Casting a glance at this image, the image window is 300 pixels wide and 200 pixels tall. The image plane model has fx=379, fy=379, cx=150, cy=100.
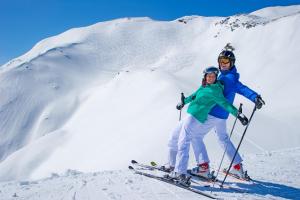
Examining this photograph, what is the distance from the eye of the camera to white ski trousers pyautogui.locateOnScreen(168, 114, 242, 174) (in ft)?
21.8

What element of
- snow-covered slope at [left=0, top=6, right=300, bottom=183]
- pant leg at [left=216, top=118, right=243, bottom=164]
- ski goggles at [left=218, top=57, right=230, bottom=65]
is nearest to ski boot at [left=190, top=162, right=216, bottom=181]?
pant leg at [left=216, top=118, right=243, bottom=164]

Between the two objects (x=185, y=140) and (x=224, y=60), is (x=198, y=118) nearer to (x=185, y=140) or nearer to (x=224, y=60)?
(x=185, y=140)

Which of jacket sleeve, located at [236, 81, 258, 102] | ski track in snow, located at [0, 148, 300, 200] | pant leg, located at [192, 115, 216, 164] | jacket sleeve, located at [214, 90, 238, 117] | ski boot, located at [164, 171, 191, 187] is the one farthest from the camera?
pant leg, located at [192, 115, 216, 164]

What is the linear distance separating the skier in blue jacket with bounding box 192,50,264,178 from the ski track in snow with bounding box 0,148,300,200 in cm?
50

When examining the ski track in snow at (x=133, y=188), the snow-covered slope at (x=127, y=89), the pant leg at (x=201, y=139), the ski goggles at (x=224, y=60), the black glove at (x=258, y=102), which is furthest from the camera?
the snow-covered slope at (x=127, y=89)

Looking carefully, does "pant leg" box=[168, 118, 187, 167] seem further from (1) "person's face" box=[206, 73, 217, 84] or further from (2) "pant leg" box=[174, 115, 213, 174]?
(1) "person's face" box=[206, 73, 217, 84]

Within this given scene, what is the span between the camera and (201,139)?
728 cm

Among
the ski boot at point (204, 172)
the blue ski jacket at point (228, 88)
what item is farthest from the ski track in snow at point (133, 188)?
the blue ski jacket at point (228, 88)

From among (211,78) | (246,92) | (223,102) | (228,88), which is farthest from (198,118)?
(246,92)

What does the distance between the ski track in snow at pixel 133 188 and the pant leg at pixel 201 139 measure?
0.65m

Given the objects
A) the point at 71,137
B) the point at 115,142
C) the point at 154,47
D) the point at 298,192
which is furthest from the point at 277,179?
the point at 154,47

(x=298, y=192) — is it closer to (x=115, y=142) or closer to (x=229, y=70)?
(x=229, y=70)

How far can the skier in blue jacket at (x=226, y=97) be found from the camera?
6891 millimetres

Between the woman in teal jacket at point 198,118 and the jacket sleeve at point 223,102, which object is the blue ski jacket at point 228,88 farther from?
the jacket sleeve at point 223,102
